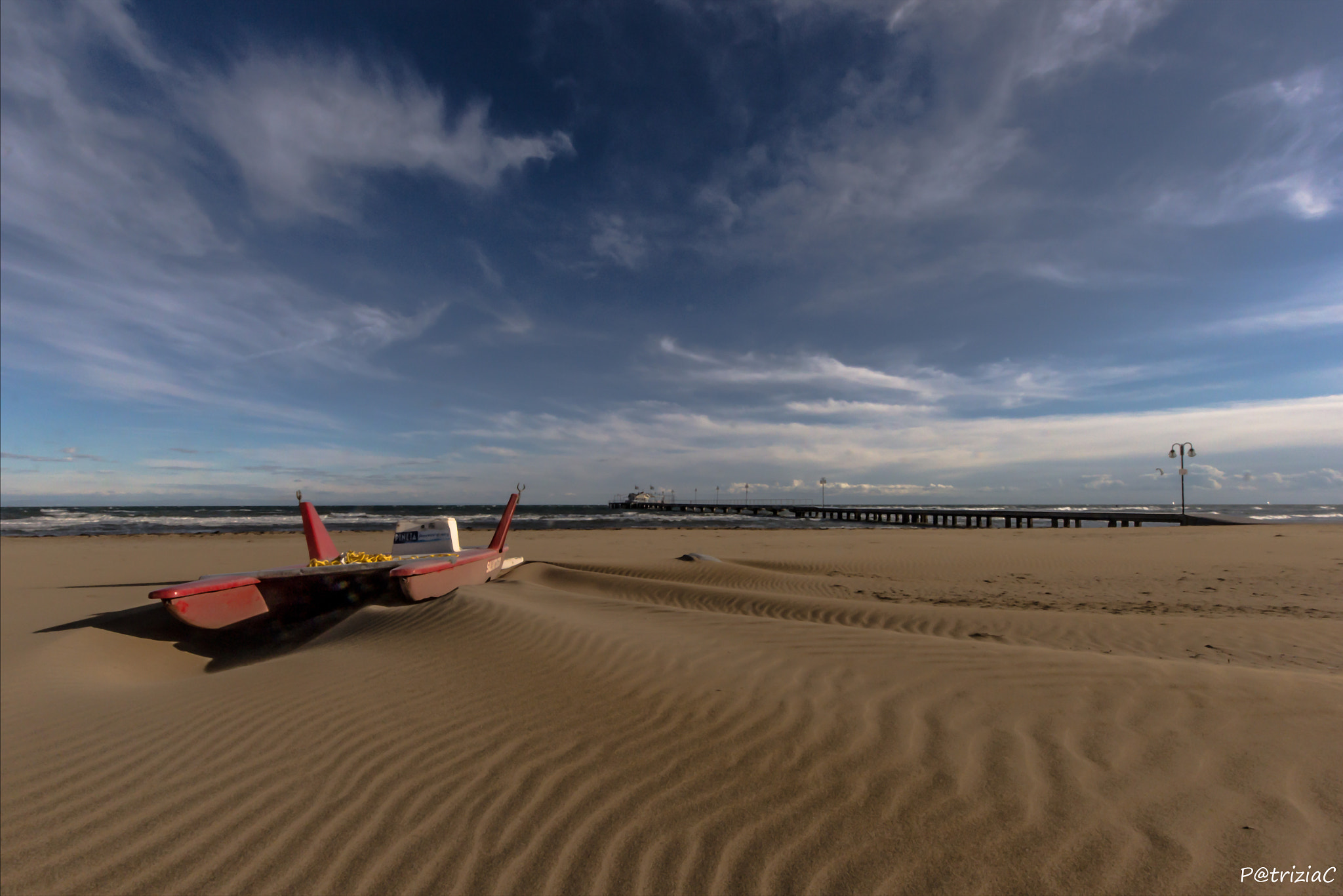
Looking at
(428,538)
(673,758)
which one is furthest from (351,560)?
(673,758)

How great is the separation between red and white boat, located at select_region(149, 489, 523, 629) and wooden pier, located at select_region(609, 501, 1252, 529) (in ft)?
117

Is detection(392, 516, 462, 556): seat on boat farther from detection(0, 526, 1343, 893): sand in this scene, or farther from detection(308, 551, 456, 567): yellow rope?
detection(0, 526, 1343, 893): sand

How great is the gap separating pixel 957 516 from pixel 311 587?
5279 centimetres

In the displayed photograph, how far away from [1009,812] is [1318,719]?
2767 mm

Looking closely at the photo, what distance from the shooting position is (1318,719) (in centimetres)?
378

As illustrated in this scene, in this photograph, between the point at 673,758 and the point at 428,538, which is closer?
the point at 673,758

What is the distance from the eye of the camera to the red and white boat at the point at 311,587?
7758 millimetres

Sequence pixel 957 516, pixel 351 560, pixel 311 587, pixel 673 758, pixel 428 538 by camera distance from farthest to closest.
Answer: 1. pixel 957 516
2. pixel 428 538
3. pixel 351 560
4. pixel 311 587
5. pixel 673 758

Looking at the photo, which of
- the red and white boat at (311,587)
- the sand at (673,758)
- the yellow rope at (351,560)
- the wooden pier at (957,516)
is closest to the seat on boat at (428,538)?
the red and white boat at (311,587)

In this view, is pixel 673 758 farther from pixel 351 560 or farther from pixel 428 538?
pixel 428 538

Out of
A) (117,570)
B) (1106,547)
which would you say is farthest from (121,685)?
(1106,547)

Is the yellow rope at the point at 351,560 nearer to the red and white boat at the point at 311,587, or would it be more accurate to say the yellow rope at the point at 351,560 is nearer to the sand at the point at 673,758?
the red and white boat at the point at 311,587

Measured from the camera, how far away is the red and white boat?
7.76 m

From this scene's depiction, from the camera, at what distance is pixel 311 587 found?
8.84 m
